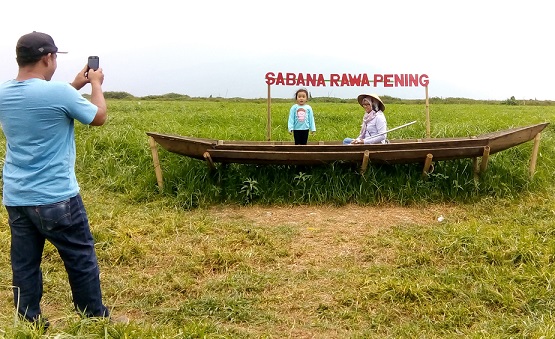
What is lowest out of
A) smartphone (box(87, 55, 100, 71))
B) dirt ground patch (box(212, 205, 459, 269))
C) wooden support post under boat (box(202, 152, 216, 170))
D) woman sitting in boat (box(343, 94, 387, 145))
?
dirt ground patch (box(212, 205, 459, 269))

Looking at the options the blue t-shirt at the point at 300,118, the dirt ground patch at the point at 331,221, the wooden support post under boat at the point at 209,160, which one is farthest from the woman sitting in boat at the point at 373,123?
the wooden support post under boat at the point at 209,160

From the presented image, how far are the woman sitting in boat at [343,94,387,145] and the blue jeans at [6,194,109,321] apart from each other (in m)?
4.53

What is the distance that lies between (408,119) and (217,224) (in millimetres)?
9435

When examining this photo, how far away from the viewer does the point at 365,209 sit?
21.1ft

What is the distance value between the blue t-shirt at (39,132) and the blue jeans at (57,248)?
90 mm

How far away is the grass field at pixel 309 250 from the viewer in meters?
3.64

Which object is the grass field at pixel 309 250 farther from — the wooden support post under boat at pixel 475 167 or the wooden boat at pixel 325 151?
the wooden boat at pixel 325 151

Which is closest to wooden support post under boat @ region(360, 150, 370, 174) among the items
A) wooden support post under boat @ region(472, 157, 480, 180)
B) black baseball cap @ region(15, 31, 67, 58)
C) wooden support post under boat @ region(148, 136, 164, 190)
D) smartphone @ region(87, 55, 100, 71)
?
wooden support post under boat @ region(472, 157, 480, 180)

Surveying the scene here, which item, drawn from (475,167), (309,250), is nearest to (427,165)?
(475,167)

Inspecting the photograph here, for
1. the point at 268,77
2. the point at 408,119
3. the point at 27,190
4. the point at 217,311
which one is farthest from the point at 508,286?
the point at 408,119

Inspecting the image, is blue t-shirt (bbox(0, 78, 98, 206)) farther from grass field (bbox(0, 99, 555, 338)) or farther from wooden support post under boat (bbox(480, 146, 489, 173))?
wooden support post under boat (bbox(480, 146, 489, 173))

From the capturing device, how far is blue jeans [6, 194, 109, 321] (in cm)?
298

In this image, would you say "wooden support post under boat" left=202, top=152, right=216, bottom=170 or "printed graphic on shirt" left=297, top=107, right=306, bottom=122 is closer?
"wooden support post under boat" left=202, top=152, right=216, bottom=170

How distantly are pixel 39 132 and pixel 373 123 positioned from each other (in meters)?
4.96
